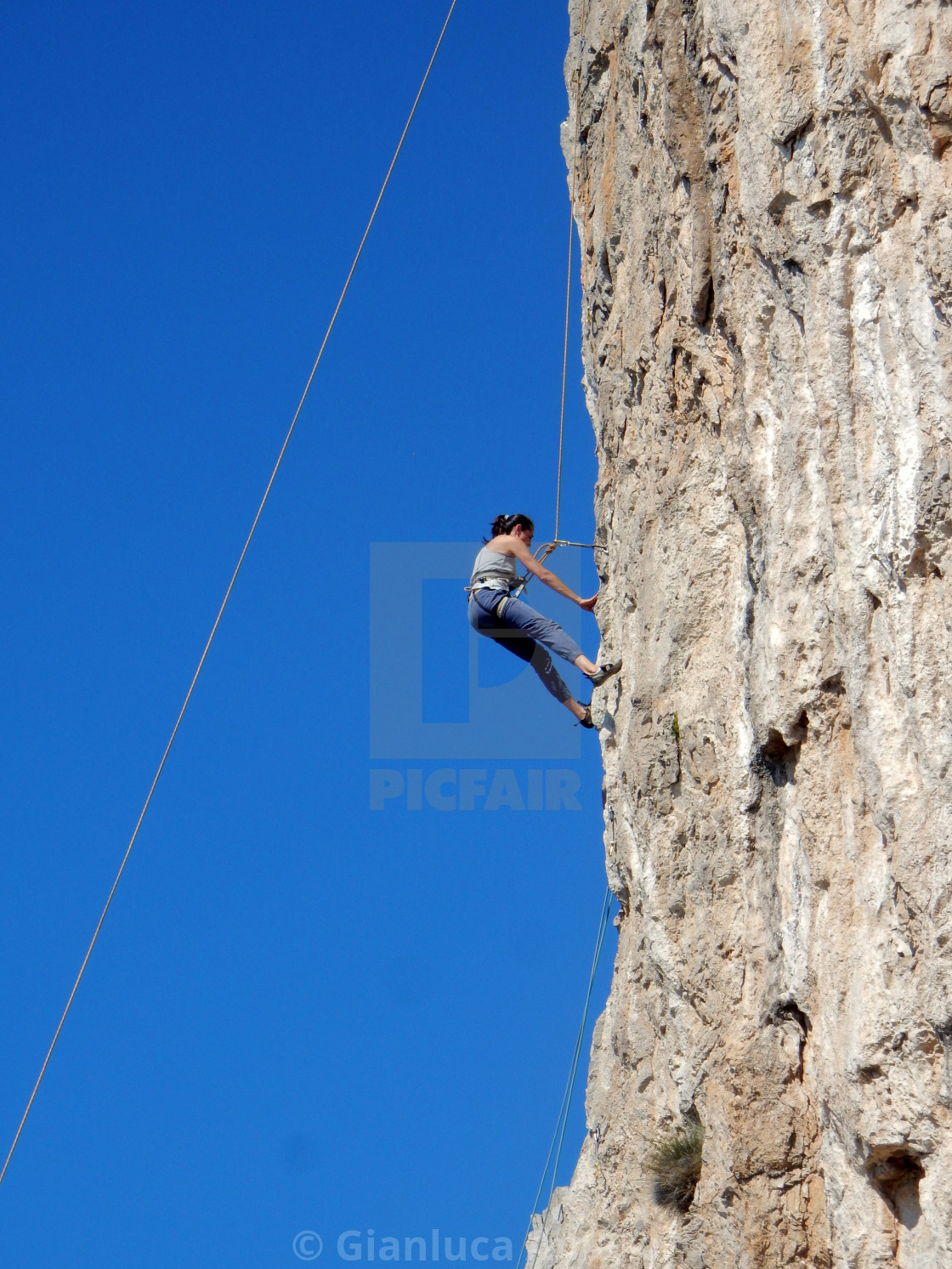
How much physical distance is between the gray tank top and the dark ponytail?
28 cm

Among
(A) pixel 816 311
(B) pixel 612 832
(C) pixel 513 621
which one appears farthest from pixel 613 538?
(A) pixel 816 311

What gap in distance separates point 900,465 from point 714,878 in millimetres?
3061

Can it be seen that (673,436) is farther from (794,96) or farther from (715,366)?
(794,96)

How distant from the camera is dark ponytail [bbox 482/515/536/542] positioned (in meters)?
10.1

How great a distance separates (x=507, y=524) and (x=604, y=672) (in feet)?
5.10

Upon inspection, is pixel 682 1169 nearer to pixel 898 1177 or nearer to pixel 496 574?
pixel 898 1177

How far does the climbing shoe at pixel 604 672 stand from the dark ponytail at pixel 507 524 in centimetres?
141

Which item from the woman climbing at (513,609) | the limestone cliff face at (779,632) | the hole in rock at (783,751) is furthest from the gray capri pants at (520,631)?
the hole in rock at (783,751)

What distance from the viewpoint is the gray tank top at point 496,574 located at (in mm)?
9766

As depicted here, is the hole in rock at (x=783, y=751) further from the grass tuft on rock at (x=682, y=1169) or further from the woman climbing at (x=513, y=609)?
the woman climbing at (x=513, y=609)

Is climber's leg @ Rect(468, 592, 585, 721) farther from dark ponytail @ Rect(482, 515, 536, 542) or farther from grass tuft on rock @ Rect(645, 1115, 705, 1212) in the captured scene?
grass tuft on rock @ Rect(645, 1115, 705, 1212)

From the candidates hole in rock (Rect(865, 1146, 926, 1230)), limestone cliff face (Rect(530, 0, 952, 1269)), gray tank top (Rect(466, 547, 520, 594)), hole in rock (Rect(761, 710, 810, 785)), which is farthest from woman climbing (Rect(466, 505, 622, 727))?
hole in rock (Rect(865, 1146, 926, 1230))

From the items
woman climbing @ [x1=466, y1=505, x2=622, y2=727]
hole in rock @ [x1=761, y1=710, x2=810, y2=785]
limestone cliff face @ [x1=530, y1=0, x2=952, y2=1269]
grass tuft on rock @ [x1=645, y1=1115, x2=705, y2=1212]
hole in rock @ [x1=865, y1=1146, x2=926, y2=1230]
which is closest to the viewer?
limestone cliff face @ [x1=530, y1=0, x2=952, y2=1269]

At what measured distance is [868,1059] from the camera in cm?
536
